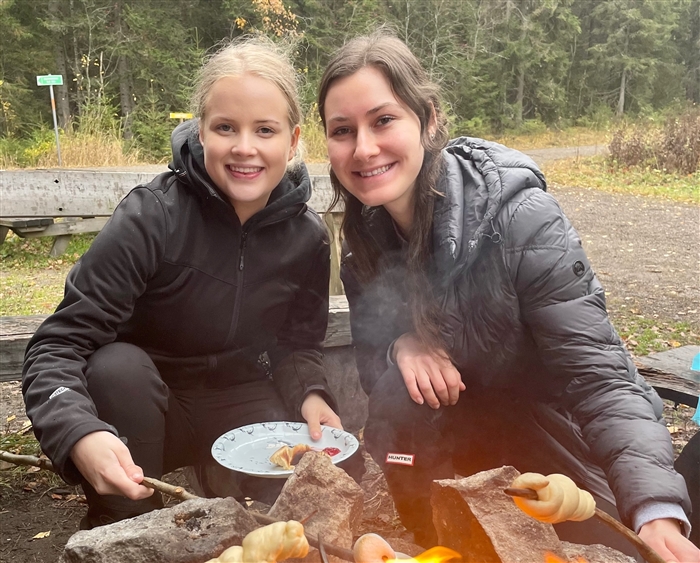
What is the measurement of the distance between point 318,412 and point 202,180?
57 cm

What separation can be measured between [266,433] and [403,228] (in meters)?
0.53

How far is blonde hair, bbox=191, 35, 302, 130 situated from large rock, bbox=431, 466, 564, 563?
887mm

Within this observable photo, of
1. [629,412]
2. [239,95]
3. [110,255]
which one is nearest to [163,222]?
[110,255]

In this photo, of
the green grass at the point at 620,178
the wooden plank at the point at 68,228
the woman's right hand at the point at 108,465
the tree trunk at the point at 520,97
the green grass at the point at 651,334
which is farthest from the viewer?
the green grass at the point at 620,178

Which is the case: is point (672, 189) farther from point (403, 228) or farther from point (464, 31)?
point (403, 228)

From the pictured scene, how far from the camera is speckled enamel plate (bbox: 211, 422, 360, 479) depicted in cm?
106

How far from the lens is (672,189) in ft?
22.0

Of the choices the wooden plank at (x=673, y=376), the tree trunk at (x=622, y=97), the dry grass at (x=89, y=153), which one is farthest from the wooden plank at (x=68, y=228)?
the tree trunk at (x=622, y=97)

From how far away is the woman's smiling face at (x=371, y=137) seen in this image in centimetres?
113

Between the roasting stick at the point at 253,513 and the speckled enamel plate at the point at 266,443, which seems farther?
the speckled enamel plate at the point at 266,443

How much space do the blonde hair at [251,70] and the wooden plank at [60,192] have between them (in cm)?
103

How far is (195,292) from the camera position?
131 centimetres

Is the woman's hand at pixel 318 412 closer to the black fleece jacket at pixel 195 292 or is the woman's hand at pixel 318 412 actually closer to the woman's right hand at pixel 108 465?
the black fleece jacket at pixel 195 292

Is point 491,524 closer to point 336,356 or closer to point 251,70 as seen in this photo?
point 251,70
